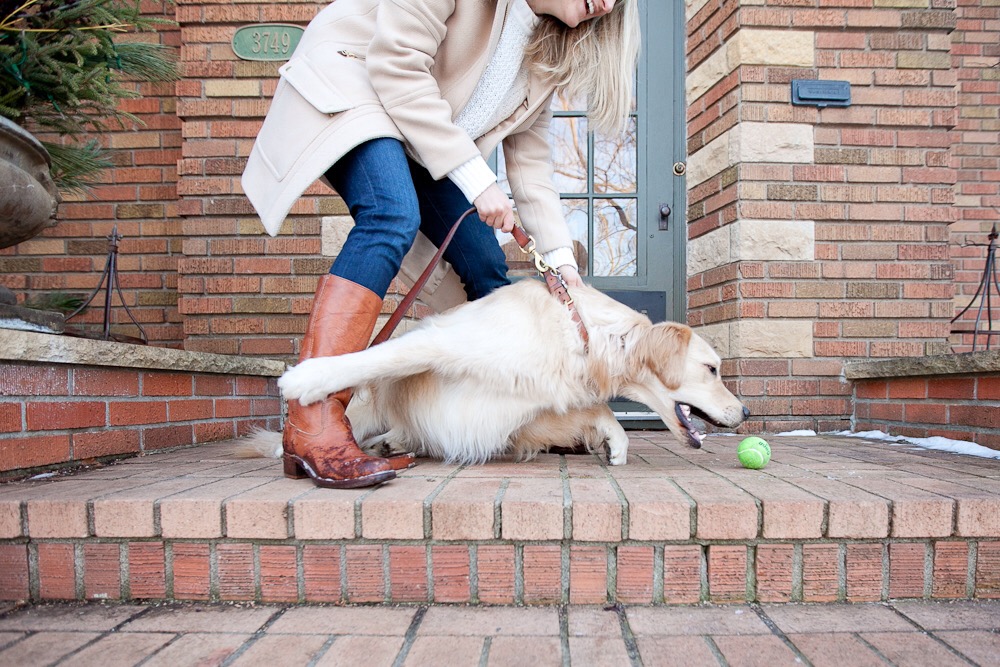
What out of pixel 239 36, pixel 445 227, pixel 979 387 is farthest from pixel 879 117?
pixel 239 36

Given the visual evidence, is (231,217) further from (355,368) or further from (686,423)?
(686,423)

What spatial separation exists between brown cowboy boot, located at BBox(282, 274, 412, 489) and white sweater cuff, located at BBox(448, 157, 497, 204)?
16.9 inches

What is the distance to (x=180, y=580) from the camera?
1.42 metres

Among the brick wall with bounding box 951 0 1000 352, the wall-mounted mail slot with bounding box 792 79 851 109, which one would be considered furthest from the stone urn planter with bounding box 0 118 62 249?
the brick wall with bounding box 951 0 1000 352

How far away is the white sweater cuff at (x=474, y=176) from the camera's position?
6.05 feet

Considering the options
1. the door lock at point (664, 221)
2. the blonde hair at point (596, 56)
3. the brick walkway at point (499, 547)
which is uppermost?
the blonde hair at point (596, 56)

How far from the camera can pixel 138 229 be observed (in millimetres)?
3701

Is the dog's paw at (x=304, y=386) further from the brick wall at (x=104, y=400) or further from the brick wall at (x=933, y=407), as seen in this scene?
the brick wall at (x=933, y=407)

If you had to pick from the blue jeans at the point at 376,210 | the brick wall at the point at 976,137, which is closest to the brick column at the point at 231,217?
the blue jeans at the point at 376,210

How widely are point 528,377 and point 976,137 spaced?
14.9 feet

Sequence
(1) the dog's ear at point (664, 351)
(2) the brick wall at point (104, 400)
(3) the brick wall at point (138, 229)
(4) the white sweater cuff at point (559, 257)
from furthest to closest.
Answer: (3) the brick wall at point (138, 229), (4) the white sweater cuff at point (559, 257), (1) the dog's ear at point (664, 351), (2) the brick wall at point (104, 400)

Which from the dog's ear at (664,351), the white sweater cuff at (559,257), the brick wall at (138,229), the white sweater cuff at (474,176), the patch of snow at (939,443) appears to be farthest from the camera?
the brick wall at (138,229)

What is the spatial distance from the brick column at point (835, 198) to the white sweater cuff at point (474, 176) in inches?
74.8

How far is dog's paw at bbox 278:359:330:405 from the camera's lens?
1.62 meters
